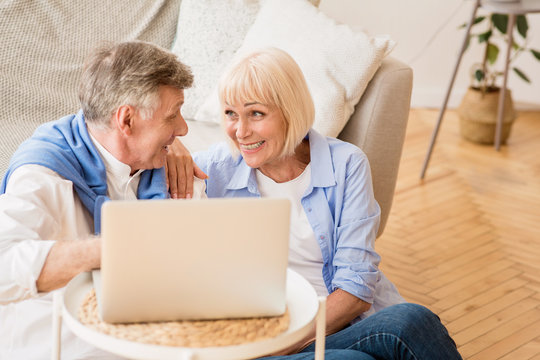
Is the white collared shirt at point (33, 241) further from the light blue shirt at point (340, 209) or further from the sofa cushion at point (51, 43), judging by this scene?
the sofa cushion at point (51, 43)

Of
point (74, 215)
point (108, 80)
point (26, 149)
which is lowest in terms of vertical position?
point (74, 215)

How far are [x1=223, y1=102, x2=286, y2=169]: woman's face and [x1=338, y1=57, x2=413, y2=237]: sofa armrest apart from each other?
0.52 m

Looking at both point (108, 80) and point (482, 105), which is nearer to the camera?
point (108, 80)

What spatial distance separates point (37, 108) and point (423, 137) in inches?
105

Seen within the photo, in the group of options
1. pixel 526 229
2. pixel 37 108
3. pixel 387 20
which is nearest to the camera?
pixel 37 108

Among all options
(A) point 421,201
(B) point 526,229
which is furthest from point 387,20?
(B) point 526,229

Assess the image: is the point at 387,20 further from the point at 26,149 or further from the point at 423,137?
the point at 26,149

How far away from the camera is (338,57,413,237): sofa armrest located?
216 centimetres

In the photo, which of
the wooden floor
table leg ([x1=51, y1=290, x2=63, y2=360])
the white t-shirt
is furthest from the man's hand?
the wooden floor

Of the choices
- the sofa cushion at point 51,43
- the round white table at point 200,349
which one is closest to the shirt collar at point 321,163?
the round white table at point 200,349

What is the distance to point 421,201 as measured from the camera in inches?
134

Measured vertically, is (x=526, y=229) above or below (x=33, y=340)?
below

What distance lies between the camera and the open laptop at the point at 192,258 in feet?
2.97

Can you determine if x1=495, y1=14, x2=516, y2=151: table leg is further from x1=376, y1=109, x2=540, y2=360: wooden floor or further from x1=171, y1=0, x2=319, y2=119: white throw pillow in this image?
x1=171, y1=0, x2=319, y2=119: white throw pillow
